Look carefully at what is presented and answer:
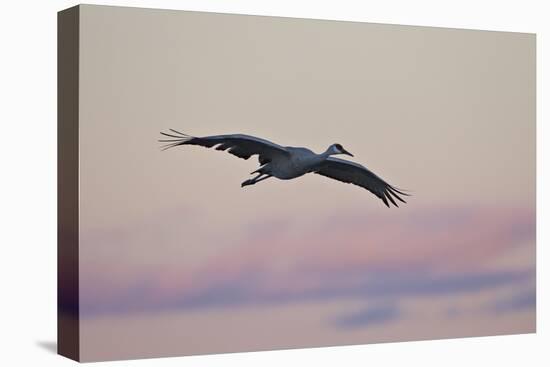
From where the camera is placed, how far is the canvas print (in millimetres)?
10016

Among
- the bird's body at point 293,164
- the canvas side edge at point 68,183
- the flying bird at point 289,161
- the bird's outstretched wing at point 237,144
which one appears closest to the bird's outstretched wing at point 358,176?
the flying bird at point 289,161

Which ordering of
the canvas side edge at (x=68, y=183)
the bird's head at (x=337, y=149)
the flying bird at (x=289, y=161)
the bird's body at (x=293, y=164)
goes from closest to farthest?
the canvas side edge at (x=68, y=183) < the flying bird at (x=289, y=161) < the bird's body at (x=293, y=164) < the bird's head at (x=337, y=149)

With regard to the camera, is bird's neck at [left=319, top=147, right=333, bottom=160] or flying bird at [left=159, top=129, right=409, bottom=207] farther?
bird's neck at [left=319, top=147, right=333, bottom=160]

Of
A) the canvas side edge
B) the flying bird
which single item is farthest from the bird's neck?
the canvas side edge

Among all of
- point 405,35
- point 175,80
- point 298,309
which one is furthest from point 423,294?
point 175,80

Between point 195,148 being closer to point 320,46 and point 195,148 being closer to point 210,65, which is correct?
point 210,65

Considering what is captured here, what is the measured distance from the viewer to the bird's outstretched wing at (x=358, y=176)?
10.8 metres

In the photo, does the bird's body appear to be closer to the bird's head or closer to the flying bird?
the flying bird

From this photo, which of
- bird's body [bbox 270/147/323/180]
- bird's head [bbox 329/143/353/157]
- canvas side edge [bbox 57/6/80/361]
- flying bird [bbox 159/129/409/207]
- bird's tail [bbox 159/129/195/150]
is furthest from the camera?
bird's head [bbox 329/143/353/157]

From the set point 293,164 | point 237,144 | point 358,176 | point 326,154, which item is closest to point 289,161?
point 293,164

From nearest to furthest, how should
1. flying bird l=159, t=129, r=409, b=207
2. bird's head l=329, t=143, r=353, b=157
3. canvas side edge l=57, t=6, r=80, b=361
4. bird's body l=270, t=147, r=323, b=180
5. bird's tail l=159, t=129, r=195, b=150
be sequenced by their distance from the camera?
canvas side edge l=57, t=6, r=80, b=361 < bird's tail l=159, t=129, r=195, b=150 < flying bird l=159, t=129, r=409, b=207 < bird's body l=270, t=147, r=323, b=180 < bird's head l=329, t=143, r=353, b=157

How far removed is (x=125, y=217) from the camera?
32.9ft

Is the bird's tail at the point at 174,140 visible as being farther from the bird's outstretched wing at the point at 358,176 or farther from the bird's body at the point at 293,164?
the bird's outstretched wing at the point at 358,176

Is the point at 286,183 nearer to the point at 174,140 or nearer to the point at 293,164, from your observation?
the point at 293,164
